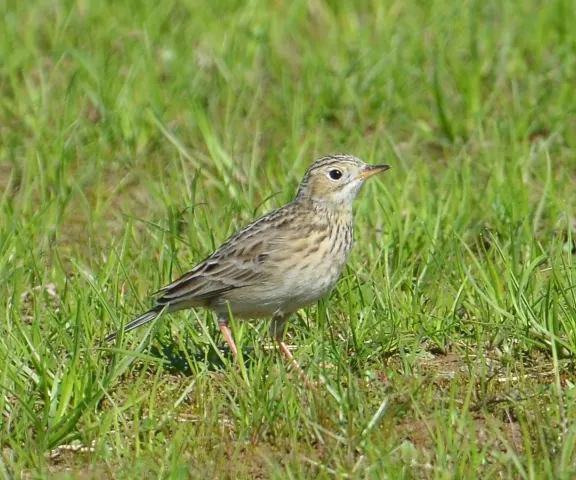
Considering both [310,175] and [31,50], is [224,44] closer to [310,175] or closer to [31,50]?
[31,50]

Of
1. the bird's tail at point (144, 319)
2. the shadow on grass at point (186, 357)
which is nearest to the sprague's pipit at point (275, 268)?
the bird's tail at point (144, 319)

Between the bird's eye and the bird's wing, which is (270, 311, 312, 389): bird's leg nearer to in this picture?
the bird's wing

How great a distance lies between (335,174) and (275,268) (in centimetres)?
75

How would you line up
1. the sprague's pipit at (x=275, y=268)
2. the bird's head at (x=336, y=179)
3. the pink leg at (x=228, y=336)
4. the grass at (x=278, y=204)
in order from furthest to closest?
the bird's head at (x=336, y=179) → the sprague's pipit at (x=275, y=268) → the pink leg at (x=228, y=336) → the grass at (x=278, y=204)

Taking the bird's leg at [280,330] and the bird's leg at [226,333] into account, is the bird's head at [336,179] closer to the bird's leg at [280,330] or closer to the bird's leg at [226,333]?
the bird's leg at [280,330]

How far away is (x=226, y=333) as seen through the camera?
6.47 meters

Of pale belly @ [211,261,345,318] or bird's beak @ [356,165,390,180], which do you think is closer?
pale belly @ [211,261,345,318]

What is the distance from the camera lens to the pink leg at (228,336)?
246 inches

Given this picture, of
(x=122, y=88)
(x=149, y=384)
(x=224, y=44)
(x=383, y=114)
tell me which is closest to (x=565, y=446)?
(x=149, y=384)

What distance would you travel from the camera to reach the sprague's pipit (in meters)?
6.36

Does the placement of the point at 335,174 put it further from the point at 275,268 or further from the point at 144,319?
the point at 144,319

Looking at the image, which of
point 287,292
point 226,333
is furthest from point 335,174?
point 226,333

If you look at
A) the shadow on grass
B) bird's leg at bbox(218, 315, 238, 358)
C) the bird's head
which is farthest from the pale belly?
the bird's head

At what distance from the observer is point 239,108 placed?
958 cm
